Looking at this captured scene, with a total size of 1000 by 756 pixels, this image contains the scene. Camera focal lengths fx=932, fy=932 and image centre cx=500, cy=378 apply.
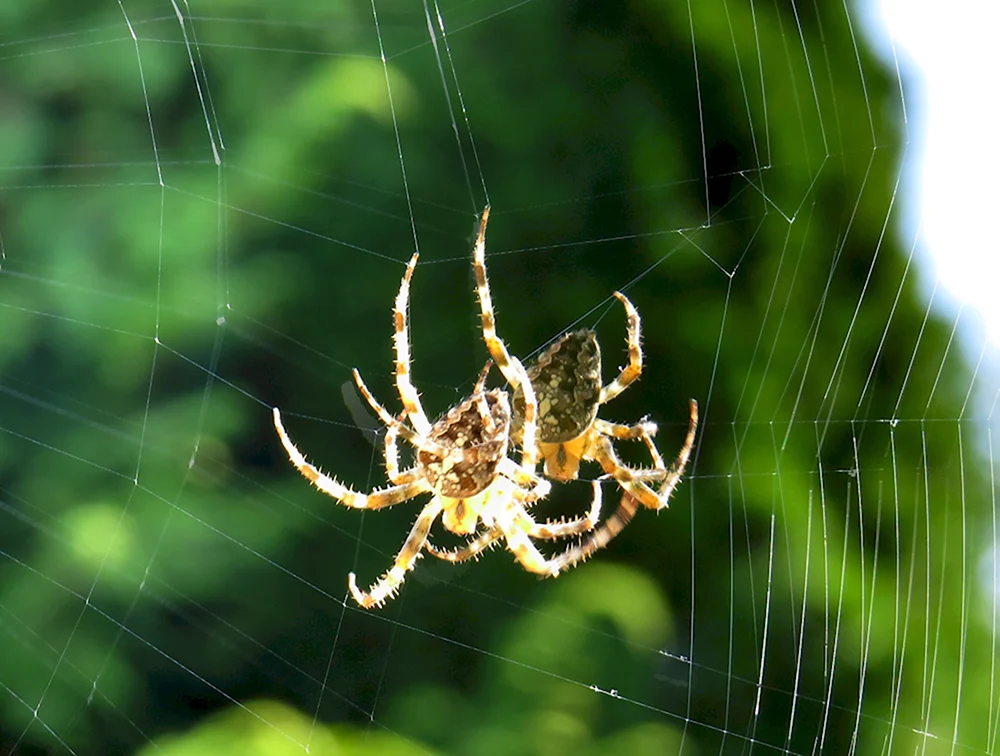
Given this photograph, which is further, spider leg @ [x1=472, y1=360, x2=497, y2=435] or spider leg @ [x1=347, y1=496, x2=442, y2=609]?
spider leg @ [x1=347, y1=496, x2=442, y2=609]

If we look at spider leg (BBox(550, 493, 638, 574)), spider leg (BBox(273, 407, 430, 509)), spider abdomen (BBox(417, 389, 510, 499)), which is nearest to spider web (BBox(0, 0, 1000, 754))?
spider leg (BBox(273, 407, 430, 509))

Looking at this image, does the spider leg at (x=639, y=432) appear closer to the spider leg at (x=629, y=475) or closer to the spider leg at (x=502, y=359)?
the spider leg at (x=629, y=475)

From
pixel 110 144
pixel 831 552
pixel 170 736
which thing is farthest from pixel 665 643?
pixel 110 144

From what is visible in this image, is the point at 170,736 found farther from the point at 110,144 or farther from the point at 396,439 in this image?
the point at 110,144

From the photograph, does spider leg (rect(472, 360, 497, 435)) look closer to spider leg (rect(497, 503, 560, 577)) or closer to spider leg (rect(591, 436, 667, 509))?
spider leg (rect(497, 503, 560, 577))

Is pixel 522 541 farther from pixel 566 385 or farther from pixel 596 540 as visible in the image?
pixel 566 385

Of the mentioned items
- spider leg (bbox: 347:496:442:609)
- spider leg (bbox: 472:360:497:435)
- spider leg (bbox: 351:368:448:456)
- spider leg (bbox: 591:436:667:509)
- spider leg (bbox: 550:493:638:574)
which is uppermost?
spider leg (bbox: 472:360:497:435)
